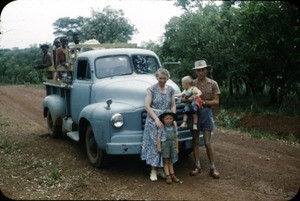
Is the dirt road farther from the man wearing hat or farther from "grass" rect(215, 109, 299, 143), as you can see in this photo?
"grass" rect(215, 109, 299, 143)

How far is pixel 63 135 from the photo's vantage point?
9984mm

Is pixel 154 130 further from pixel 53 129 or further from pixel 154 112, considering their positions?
pixel 53 129

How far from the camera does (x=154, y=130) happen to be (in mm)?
6004

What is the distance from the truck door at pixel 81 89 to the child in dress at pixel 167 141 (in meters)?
2.07

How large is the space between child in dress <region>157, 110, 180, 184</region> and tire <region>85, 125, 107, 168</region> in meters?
1.18

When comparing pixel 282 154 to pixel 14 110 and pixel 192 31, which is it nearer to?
pixel 192 31

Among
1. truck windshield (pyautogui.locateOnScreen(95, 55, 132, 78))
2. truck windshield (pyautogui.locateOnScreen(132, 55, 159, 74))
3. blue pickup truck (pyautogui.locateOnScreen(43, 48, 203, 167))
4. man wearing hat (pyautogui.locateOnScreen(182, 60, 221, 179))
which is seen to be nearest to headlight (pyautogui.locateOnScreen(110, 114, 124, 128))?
blue pickup truck (pyautogui.locateOnScreen(43, 48, 203, 167))

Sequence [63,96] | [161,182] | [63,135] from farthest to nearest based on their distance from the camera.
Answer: [63,135]
[63,96]
[161,182]

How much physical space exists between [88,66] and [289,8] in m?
7.16

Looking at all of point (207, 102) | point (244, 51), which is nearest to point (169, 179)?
point (207, 102)

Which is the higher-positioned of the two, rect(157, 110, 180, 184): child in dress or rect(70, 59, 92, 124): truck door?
rect(70, 59, 92, 124): truck door

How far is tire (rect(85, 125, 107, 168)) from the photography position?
6602 mm

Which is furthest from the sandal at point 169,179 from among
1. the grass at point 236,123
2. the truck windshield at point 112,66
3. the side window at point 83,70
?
the grass at point 236,123

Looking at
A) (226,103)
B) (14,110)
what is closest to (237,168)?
(226,103)
